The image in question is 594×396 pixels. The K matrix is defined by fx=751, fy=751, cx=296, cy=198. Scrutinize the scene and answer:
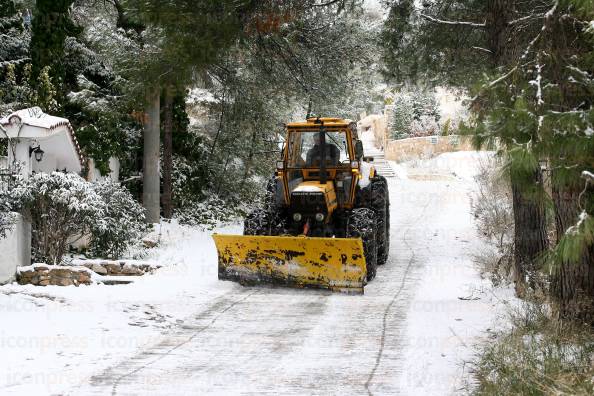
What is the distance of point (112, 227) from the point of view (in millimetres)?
13586

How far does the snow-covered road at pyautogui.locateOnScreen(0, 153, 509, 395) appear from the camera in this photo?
6062 millimetres

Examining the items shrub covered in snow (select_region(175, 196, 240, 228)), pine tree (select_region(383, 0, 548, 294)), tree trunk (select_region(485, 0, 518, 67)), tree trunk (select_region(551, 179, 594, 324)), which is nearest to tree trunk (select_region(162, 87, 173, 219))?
shrub covered in snow (select_region(175, 196, 240, 228))

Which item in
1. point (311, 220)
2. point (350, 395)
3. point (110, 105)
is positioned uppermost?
point (110, 105)

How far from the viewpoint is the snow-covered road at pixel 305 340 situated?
6062 millimetres

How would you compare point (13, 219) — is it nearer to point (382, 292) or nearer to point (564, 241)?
point (382, 292)

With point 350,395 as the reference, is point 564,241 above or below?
above

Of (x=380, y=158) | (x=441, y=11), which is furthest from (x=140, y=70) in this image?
(x=380, y=158)

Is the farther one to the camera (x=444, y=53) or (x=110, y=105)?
(x=110, y=105)

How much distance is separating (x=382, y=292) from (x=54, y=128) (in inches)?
249

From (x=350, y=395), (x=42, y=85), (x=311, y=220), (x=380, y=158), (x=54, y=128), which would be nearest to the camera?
(x=350, y=395)

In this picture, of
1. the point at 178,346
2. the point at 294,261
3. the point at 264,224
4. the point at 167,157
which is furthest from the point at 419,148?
the point at 178,346

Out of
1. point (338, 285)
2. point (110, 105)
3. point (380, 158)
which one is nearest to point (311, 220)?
point (338, 285)

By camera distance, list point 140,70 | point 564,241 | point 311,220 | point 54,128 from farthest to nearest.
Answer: point 54,128
point 311,220
point 140,70
point 564,241

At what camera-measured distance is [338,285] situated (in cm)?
1034
